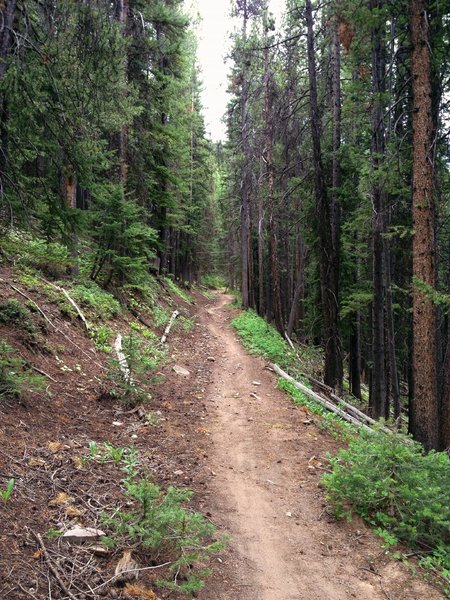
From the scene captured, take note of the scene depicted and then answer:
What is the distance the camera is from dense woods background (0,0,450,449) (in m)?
6.20

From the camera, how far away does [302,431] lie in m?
7.73

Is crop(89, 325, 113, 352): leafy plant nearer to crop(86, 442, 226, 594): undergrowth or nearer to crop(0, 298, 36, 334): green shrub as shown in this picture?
crop(0, 298, 36, 334): green shrub

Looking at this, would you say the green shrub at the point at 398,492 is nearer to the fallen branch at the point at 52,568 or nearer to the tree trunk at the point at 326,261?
the fallen branch at the point at 52,568

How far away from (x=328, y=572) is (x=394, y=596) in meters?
0.63

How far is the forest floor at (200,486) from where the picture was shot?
137 inches

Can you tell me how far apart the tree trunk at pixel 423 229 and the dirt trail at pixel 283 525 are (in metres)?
1.87

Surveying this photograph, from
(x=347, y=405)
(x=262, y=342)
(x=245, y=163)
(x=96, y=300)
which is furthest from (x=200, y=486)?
(x=245, y=163)

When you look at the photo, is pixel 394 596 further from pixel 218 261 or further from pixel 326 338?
pixel 218 261

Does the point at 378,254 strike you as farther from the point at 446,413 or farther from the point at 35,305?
the point at 35,305

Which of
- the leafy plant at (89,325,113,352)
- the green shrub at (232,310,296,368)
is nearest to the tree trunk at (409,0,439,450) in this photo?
the green shrub at (232,310,296,368)

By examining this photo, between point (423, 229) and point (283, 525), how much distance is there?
A: 18.0 ft

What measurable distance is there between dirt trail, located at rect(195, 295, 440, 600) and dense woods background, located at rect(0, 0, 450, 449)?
103 inches

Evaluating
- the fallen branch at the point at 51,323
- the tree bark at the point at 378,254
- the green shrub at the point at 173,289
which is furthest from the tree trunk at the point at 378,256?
the green shrub at the point at 173,289

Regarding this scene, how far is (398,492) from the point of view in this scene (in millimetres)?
4883
